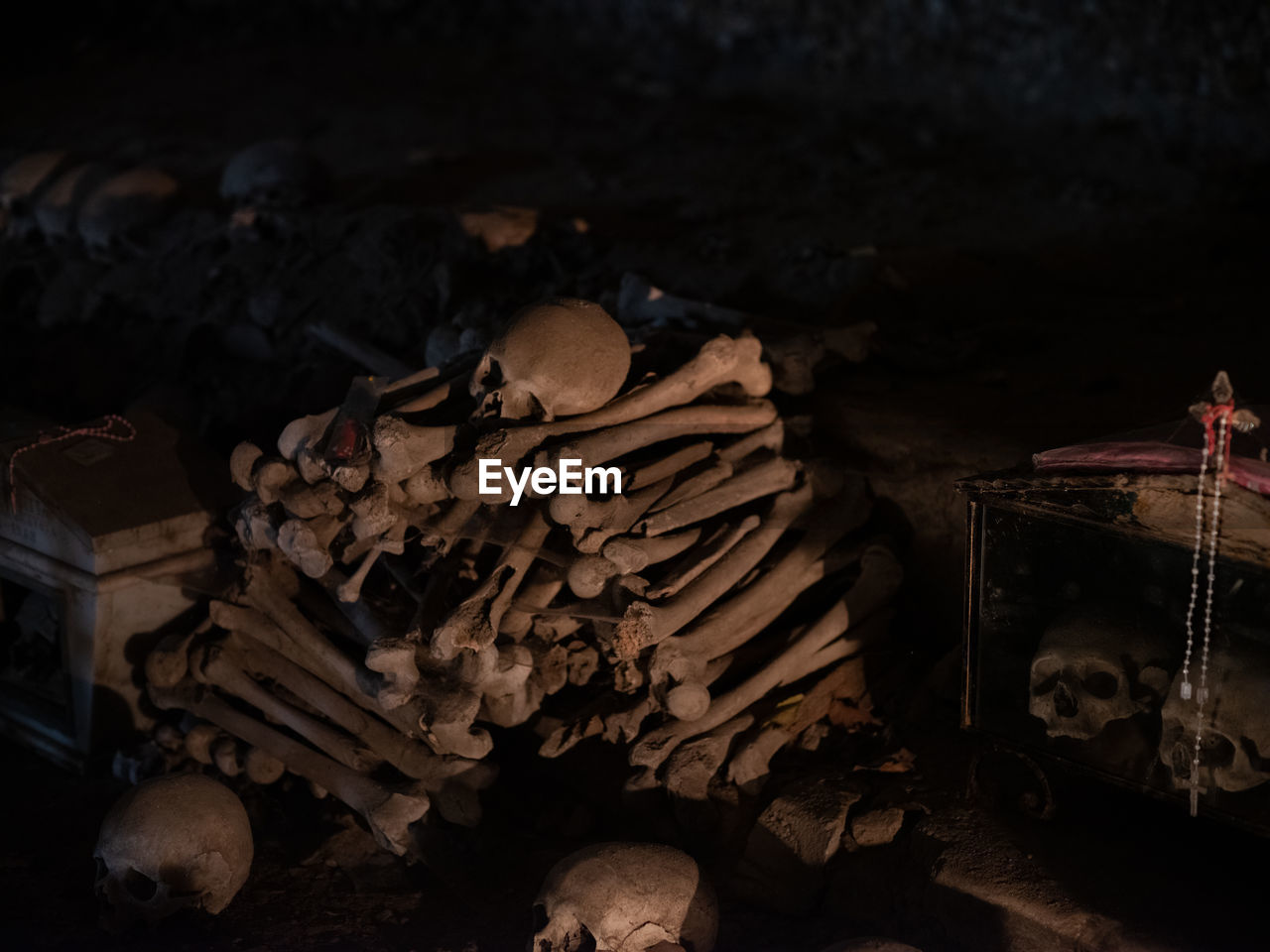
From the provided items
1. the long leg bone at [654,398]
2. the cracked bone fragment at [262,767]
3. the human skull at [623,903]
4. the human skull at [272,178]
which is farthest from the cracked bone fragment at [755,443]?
the human skull at [272,178]

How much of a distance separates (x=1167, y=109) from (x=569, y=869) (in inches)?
310

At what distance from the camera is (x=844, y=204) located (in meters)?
8.06

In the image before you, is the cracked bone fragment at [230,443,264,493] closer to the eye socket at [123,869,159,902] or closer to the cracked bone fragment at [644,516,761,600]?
the eye socket at [123,869,159,902]

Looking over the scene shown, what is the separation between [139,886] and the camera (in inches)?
151

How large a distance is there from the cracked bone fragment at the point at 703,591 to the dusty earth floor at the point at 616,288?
512mm

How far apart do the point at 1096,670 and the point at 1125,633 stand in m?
0.13

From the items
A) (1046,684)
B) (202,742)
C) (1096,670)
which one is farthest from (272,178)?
(1096,670)

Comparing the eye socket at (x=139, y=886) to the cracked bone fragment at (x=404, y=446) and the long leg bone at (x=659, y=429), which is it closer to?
the cracked bone fragment at (x=404, y=446)

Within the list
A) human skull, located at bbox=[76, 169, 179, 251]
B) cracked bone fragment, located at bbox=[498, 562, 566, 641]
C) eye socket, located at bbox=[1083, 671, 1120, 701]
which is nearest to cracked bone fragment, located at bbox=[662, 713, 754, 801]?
cracked bone fragment, located at bbox=[498, 562, 566, 641]

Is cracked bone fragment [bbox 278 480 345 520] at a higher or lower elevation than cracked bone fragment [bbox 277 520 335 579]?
higher

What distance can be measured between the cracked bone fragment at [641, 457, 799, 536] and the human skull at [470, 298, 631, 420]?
1.43 ft

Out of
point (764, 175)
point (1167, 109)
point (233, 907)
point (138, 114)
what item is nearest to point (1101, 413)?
point (233, 907)

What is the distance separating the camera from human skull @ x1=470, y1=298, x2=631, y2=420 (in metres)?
3.97

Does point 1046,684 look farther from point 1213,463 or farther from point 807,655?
point 807,655
